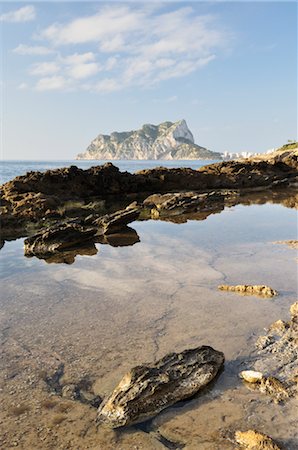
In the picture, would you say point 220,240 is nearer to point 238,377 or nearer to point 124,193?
point 238,377

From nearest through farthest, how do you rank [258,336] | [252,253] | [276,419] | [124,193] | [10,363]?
[276,419]
[10,363]
[258,336]
[252,253]
[124,193]

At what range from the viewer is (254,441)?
4.82 meters

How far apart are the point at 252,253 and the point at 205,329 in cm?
683

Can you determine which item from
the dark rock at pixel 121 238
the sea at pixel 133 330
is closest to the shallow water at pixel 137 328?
the sea at pixel 133 330

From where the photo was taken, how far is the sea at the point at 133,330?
5.27m

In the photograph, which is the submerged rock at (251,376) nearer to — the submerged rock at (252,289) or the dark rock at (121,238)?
the submerged rock at (252,289)

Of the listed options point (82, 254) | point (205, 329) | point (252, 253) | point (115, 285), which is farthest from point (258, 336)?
point (82, 254)

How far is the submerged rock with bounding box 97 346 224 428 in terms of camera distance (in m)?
5.43

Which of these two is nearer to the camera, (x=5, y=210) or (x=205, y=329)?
(x=205, y=329)

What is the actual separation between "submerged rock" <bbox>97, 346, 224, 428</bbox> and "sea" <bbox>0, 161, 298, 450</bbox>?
142 millimetres

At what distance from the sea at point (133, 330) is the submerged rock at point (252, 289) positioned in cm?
23

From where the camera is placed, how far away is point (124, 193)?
116 feet

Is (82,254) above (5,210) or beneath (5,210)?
beneath

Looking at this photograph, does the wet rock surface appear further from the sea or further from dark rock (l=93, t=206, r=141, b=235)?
dark rock (l=93, t=206, r=141, b=235)
